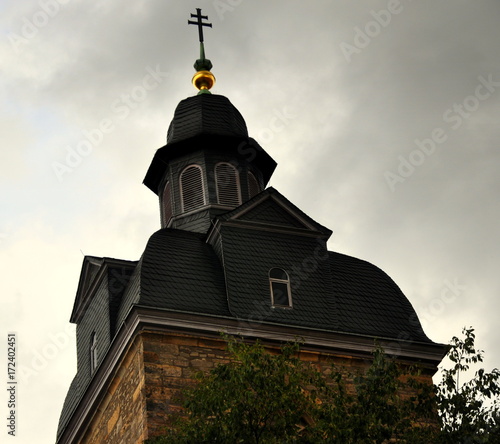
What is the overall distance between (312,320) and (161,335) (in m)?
3.12

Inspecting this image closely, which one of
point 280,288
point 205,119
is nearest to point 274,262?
point 280,288

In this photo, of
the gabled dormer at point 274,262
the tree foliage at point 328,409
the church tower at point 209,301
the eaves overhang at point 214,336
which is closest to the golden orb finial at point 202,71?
the church tower at point 209,301

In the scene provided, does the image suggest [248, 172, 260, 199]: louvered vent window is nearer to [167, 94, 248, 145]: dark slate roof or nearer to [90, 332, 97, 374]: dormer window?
[167, 94, 248, 145]: dark slate roof

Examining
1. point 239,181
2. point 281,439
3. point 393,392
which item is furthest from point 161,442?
point 239,181

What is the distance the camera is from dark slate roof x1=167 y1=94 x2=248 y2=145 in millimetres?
30844

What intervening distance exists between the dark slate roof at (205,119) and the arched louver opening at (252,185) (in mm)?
925

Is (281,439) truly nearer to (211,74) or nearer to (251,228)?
(251,228)

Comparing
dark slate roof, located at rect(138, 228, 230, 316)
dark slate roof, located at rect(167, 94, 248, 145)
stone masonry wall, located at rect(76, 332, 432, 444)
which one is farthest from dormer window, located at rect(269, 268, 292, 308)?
dark slate roof, located at rect(167, 94, 248, 145)

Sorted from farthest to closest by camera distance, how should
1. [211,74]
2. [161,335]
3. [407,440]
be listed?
1. [211,74]
2. [161,335]
3. [407,440]

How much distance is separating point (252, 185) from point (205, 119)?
189 cm

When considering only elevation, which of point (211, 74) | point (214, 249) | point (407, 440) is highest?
point (211, 74)

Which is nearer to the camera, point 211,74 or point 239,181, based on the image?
point 239,181

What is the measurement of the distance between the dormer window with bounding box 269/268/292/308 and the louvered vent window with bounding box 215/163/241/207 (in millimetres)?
3010

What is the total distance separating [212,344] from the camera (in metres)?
25.3
